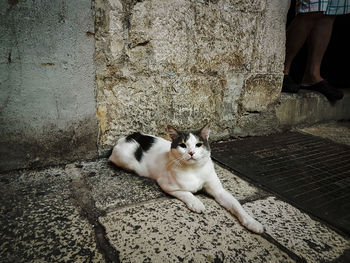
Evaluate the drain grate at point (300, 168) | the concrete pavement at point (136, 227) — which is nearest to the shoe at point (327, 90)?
the drain grate at point (300, 168)

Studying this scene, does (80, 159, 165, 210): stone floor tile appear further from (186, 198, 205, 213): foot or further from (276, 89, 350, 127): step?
(276, 89, 350, 127): step

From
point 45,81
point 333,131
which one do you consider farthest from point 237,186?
point 333,131

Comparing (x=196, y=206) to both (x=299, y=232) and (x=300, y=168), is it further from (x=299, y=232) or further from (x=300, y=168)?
(x=300, y=168)

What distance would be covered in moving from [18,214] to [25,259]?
347 mm

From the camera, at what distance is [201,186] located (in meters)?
1.52

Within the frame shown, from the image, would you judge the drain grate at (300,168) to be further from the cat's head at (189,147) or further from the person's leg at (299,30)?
the person's leg at (299,30)

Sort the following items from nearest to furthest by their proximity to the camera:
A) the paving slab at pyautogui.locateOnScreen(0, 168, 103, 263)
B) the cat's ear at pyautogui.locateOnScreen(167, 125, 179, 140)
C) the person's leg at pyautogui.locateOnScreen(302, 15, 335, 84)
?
the paving slab at pyautogui.locateOnScreen(0, 168, 103, 263) → the cat's ear at pyautogui.locateOnScreen(167, 125, 179, 140) → the person's leg at pyautogui.locateOnScreen(302, 15, 335, 84)

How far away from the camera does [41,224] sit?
1161mm

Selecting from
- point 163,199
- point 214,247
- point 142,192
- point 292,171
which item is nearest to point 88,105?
point 142,192

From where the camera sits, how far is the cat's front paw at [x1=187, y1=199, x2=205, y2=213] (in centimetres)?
133

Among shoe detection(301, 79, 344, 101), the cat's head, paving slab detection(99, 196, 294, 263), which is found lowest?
paving slab detection(99, 196, 294, 263)

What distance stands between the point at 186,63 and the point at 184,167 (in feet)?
3.24

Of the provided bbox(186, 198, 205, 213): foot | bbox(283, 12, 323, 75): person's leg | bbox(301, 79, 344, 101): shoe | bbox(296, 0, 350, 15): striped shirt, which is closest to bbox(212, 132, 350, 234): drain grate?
bbox(186, 198, 205, 213): foot

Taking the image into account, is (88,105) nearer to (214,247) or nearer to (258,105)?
(214,247)
